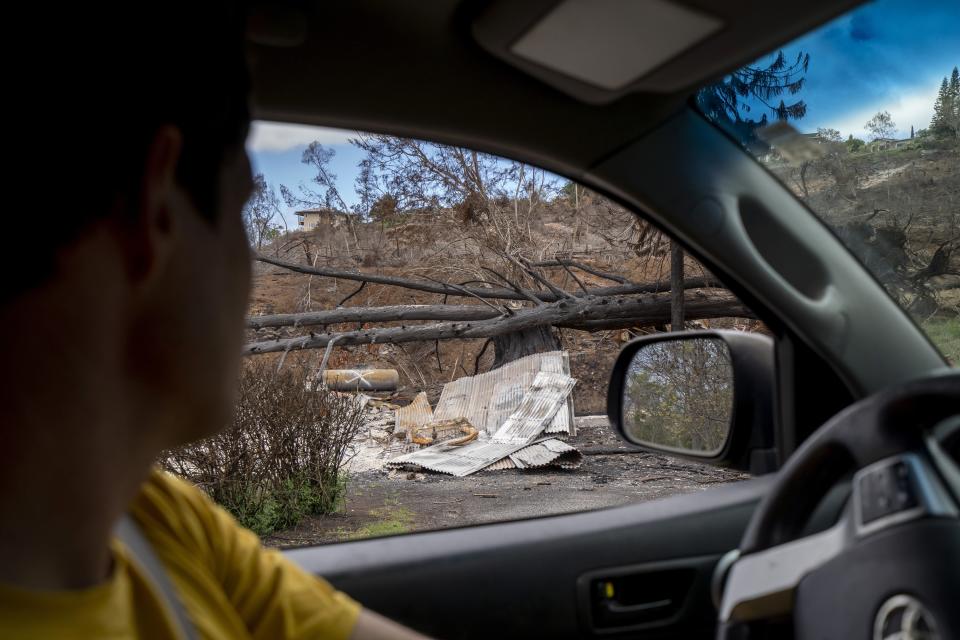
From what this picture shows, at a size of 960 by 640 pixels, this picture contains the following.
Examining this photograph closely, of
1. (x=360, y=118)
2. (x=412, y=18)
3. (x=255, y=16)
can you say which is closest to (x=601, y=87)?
(x=412, y=18)

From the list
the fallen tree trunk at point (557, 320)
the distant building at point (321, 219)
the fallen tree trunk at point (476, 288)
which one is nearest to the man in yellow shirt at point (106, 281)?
the distant building at point (321, 219)

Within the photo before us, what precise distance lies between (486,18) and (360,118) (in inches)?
15.6

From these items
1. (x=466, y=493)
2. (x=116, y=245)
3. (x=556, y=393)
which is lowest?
(x=466, y=493)

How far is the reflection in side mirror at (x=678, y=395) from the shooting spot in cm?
214

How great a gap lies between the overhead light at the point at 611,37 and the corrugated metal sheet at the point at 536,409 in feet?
10.8

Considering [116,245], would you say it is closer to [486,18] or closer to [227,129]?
[227,129]

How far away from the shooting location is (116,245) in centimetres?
75

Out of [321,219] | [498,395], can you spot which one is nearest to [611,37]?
[321,219]

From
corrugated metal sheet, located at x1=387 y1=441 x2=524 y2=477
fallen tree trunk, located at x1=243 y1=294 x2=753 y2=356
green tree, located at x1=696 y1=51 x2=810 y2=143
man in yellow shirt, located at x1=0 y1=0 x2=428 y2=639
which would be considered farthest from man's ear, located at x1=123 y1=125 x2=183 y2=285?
fallen tree trunk, located at x1=243 y1=294 x2=753 y2=356

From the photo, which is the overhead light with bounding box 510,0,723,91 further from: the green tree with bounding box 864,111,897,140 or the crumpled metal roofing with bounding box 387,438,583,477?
the crumpled metal roofing with bounding box 387,438,583,477

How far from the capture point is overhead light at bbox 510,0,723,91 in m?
1.38

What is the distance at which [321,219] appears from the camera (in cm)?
483

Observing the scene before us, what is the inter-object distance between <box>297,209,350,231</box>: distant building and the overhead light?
3.18 metres

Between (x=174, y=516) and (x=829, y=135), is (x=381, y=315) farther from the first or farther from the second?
(x=174, y=516)
